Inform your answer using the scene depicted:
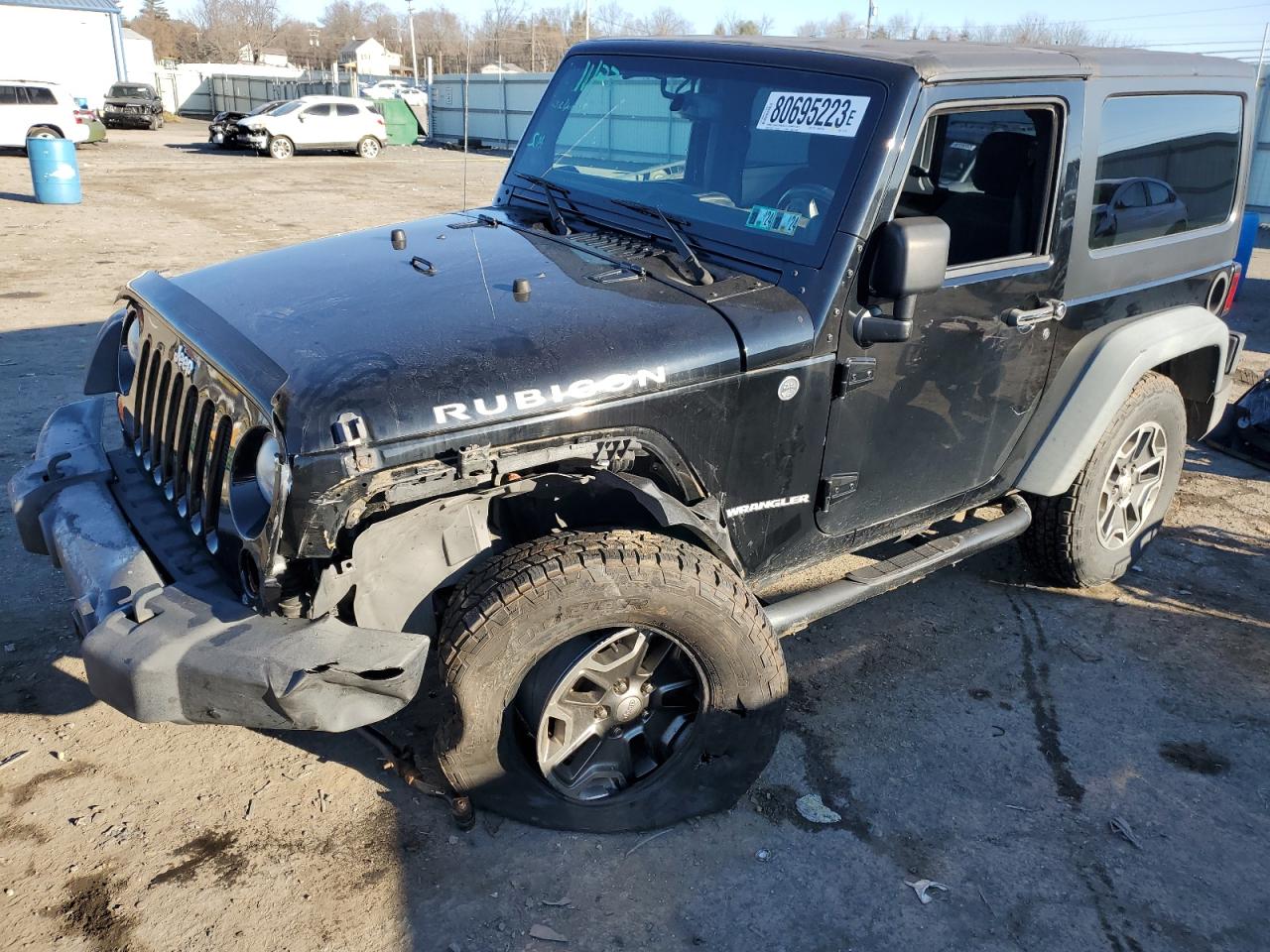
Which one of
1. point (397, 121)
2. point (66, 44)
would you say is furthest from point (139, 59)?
point (397, 121)

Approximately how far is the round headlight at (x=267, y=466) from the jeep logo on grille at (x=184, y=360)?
500 mm

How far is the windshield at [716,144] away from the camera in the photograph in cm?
292

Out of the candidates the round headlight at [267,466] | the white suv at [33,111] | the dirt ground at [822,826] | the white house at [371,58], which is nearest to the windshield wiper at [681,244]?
the round headlight at [267,466]

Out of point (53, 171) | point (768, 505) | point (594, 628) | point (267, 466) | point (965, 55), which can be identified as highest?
point (965, 55)

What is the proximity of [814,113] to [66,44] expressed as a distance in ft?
135

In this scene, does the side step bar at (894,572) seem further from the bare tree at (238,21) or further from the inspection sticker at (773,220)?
the bare tree at (238,21)

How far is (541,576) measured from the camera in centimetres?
253

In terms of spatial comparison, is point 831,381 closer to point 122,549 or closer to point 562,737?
point 562,737

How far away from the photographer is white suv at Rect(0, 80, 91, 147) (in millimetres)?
21922

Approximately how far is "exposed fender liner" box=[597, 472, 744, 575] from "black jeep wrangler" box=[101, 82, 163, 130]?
1421 inches

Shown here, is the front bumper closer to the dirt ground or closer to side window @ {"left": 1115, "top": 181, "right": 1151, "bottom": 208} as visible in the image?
the dirt ground

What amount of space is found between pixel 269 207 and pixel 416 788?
14.8 m

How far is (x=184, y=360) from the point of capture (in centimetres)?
291

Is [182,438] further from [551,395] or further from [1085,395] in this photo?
[1085,395]
